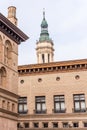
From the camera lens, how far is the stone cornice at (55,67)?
4794 centimetres

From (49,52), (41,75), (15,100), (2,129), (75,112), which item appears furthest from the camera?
(49,52)

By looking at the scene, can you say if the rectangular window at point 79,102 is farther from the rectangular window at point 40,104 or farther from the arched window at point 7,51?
the arched window at point 7,51

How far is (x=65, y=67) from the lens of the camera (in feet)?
160

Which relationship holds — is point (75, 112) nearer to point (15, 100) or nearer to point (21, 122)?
point (21, 122)

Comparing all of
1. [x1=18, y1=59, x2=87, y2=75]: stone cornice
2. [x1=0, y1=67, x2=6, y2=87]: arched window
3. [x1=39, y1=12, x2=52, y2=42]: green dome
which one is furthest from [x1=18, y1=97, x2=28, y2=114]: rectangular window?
[x1=39, y1=12, x2=52, y2=42]: green dome

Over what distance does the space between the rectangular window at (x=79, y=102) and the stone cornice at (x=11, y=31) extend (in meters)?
12.2

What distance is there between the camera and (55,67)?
49.3 meters

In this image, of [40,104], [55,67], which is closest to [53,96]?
[40,104]

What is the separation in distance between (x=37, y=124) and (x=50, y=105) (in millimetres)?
3336

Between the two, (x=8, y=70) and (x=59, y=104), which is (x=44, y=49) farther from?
(x=8, y=70)

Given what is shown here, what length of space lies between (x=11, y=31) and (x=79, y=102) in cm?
1553

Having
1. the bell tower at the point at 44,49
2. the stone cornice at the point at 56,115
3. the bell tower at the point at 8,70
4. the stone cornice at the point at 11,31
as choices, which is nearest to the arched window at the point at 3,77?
the bell tower at the point at 8,70

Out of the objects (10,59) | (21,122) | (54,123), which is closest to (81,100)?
(54,123)

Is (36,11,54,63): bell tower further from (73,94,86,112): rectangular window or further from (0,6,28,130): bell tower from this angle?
(0,6,28,130): bell tower
